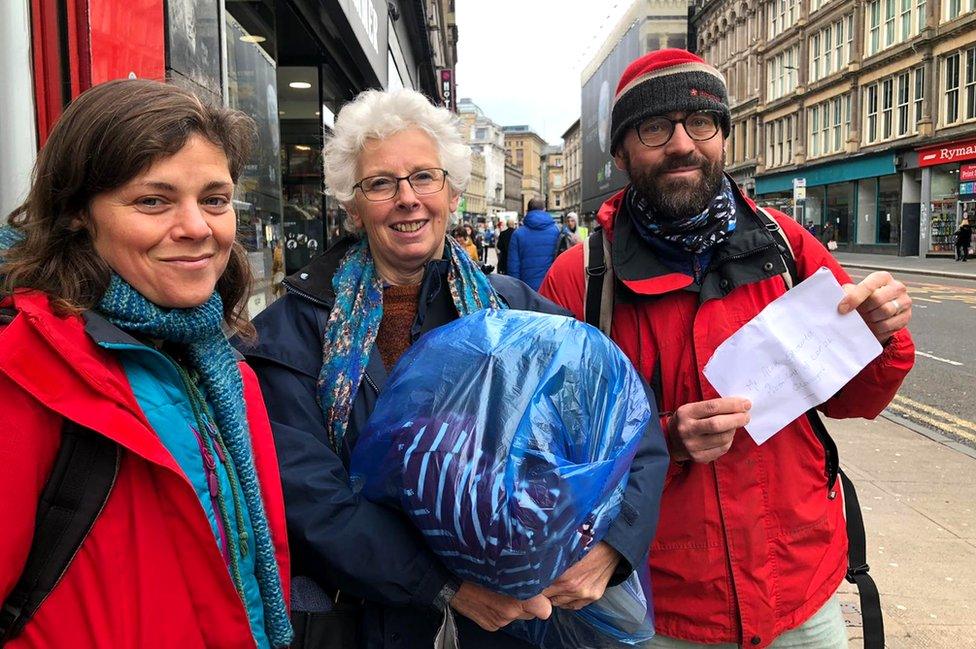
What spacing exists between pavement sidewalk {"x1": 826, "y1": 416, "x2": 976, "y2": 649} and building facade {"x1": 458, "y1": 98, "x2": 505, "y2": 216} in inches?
3286

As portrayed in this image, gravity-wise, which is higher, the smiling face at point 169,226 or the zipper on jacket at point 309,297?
the smiling face at point 169,226

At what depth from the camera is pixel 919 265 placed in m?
23.3

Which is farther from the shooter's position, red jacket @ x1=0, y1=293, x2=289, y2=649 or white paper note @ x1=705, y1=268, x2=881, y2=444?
white paper note @ x1=705, y1=268, x2=881, y2=444

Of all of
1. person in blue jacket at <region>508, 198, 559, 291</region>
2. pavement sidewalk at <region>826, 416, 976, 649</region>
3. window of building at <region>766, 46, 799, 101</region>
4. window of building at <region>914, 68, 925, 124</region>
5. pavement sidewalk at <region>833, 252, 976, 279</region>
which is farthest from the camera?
window of building at <region>766, 46, 799, 101</region>

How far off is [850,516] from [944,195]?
2906 centimetres

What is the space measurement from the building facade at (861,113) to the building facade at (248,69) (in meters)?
21.8

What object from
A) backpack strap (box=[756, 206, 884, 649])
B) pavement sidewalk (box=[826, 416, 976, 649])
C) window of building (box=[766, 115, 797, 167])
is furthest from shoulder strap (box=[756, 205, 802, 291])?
window of building (box=[766, 115, 797, 167])

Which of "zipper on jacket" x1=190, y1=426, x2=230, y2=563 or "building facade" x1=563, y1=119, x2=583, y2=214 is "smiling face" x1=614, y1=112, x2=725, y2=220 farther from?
"building facade" x1=563, y1=119, x2=583, y2=214

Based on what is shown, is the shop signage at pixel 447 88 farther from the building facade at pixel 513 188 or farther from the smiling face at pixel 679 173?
the building facade at pixel 513 188

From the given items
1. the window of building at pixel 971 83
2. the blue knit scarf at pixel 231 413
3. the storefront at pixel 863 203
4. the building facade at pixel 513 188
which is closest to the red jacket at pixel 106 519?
the blue knit scarf at pixel 231 413

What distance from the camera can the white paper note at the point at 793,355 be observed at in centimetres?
165

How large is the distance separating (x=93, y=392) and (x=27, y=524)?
0.63 feet

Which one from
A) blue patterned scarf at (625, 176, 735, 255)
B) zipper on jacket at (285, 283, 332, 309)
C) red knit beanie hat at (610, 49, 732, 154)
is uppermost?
red knit beanie hat at (610, 49, 732, 154)

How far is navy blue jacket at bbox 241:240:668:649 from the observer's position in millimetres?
1301
